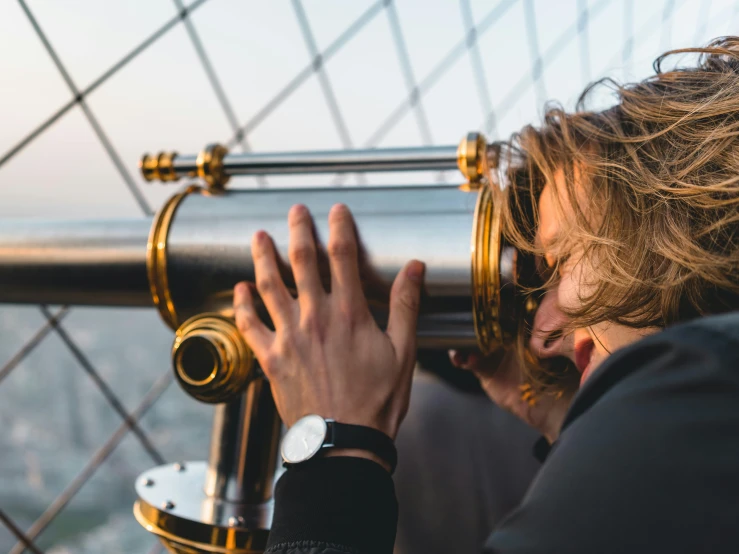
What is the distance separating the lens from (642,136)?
0.44 m

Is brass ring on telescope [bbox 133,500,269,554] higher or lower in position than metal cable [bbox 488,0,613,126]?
lower

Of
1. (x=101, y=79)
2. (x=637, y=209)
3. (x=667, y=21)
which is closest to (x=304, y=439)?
(x=637, y=209)

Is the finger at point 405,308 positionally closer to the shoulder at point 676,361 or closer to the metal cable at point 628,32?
the shoulder at point 676,361

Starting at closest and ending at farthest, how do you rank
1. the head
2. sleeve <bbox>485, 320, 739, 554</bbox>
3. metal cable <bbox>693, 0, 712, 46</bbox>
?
sleeve <bbox>485, 320, 739, 554</bbox>, the head, metal cable <bbox>693, 0, 712, 46</bbox>

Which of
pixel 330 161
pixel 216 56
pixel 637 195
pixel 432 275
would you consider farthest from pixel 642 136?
pixel 216 56

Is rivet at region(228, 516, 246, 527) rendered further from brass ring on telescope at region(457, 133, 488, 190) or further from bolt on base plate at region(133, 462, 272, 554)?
brass ring on telescope at region(457, 133, 488, 190)

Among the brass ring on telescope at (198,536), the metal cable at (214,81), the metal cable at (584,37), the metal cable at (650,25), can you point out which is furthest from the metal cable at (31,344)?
the metal cable at (650,25)

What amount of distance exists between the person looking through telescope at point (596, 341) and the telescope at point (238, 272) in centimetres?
2

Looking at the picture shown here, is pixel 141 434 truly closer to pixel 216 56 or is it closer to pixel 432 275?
pixel 216 56

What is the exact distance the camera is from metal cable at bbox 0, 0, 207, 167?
877 mm

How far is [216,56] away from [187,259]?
0.74 meters

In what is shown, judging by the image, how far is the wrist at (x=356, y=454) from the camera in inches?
17.5

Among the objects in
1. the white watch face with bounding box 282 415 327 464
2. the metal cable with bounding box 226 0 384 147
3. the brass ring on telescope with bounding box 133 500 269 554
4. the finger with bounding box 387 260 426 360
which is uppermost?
the metal cable with bounding box 226 0 384 147

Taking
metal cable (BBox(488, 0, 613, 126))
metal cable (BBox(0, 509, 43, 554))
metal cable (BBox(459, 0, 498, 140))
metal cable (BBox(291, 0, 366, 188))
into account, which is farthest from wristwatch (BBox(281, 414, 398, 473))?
metal cable (BBox(488, 0, 613, 126))
